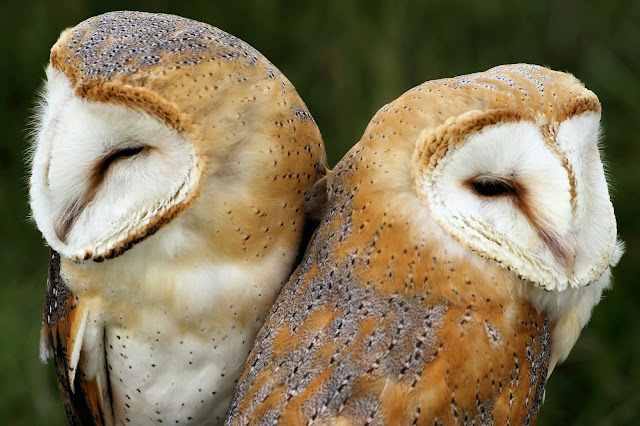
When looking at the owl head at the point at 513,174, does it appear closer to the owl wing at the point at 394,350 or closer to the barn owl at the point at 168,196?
the owl wing at the point at 394,350

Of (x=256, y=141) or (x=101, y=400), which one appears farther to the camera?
(x=101, y=400)

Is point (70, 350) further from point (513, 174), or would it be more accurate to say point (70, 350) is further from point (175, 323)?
point (513, 174)

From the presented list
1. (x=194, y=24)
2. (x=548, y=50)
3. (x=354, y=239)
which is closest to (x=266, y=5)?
(x=548, y=50)

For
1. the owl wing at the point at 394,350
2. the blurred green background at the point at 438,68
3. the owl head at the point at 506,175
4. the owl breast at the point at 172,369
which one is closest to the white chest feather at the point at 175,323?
the owl breast at the point at 172,369

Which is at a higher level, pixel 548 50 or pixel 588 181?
pixel 588 181

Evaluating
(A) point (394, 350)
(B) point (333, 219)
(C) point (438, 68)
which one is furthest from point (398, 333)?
(C) point (438, 68)

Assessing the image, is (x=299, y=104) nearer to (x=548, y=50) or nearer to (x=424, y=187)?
(x=424, y=187)

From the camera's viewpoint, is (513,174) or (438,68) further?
(438,68)
